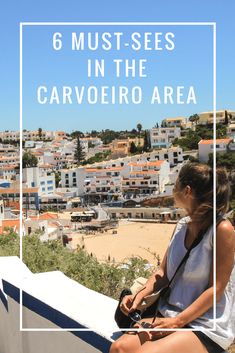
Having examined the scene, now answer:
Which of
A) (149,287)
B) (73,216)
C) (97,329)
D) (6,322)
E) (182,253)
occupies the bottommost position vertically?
(73,216)

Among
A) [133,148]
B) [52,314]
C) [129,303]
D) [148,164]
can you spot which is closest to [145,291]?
[129,303]

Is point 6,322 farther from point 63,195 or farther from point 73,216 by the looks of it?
point 63,195

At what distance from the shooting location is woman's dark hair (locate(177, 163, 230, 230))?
4.53ft

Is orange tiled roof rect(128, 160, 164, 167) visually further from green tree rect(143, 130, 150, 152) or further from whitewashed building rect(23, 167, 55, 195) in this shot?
whitewashed building rect(23, 167, 55, 195)

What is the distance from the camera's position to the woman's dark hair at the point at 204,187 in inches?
54.3

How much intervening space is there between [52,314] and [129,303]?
45cm

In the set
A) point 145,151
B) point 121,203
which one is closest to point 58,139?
point 145,151

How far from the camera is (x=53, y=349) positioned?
1891mm

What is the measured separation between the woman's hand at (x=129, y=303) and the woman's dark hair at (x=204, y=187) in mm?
273

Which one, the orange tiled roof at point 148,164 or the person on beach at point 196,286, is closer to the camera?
the person on beach at point 196,286

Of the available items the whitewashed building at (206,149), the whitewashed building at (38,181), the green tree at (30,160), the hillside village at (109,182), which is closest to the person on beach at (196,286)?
the whitewashed building at (206,149)

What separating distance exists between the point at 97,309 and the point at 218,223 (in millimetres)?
590

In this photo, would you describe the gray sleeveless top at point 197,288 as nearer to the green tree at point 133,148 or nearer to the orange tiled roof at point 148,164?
the orange tiled roof at point 148,164

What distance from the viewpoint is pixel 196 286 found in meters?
1.40
